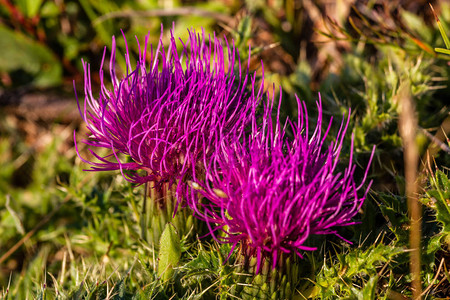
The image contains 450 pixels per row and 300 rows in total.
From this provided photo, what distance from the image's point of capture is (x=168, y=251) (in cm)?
164

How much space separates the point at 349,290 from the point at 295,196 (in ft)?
1.28

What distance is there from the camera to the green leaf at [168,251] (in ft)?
5.30

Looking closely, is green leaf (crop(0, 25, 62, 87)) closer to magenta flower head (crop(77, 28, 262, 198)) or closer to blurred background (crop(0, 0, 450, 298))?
blurred background (crop(0, 0, 450, 298))

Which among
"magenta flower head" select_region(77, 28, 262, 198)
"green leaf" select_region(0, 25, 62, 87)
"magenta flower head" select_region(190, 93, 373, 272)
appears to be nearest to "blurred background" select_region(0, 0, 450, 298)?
"green leaf" select_region(0, 25, 62, 87)

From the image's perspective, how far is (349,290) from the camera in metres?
1.52

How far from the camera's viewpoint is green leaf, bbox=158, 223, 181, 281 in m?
1.62

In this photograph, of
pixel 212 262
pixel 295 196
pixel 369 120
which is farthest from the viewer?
pixel 369 120

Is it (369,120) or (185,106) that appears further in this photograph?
(369,120)

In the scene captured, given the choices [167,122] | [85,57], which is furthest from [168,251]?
[85,57]

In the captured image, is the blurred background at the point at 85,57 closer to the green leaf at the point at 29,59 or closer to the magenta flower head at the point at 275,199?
the green leaf at the point at 29,59

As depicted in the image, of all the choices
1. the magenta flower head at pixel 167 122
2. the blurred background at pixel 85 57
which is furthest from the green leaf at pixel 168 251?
the blurred background at pixel 85 57

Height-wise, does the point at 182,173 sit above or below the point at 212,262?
above

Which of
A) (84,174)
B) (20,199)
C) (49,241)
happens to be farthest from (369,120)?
(20,199)

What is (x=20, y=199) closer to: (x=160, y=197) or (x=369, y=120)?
(x=160, y=197)
